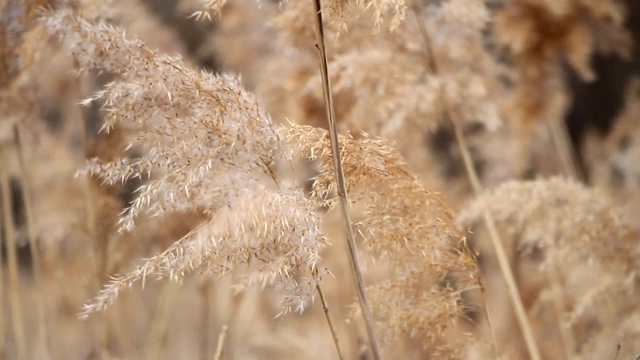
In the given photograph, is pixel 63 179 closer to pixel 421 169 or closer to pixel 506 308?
pixel 421 169

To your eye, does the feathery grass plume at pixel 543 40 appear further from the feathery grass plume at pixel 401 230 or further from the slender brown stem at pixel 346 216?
the slender brown stem at pixel 346 216

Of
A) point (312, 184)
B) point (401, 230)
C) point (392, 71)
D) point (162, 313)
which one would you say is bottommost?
point (162, 313)

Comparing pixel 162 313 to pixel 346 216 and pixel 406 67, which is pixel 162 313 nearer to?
pixel 406 67

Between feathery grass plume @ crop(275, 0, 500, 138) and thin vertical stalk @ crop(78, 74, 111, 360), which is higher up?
feathery grass plume @ crop(275, 0, 500, 138)

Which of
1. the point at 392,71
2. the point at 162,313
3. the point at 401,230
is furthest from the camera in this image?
the point at 162,313

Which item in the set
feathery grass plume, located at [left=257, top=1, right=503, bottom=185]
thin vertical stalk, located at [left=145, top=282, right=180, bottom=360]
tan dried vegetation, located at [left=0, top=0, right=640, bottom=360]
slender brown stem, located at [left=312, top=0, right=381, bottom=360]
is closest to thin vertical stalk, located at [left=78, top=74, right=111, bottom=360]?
tan dried vegetation, located at [left=0, top=0, right=640, bottom=360]

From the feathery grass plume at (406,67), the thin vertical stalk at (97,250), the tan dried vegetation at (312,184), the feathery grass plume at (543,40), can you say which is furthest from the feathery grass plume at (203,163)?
the feathery grass plume at (543,40)

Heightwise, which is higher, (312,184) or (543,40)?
(543,40)

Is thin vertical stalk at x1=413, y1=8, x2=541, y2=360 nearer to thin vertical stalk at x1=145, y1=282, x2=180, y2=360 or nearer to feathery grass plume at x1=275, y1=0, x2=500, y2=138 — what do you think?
feathery grass plume at x1=275, y1=0, x2=500, y2=138

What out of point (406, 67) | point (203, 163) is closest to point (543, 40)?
point (406, 67)
